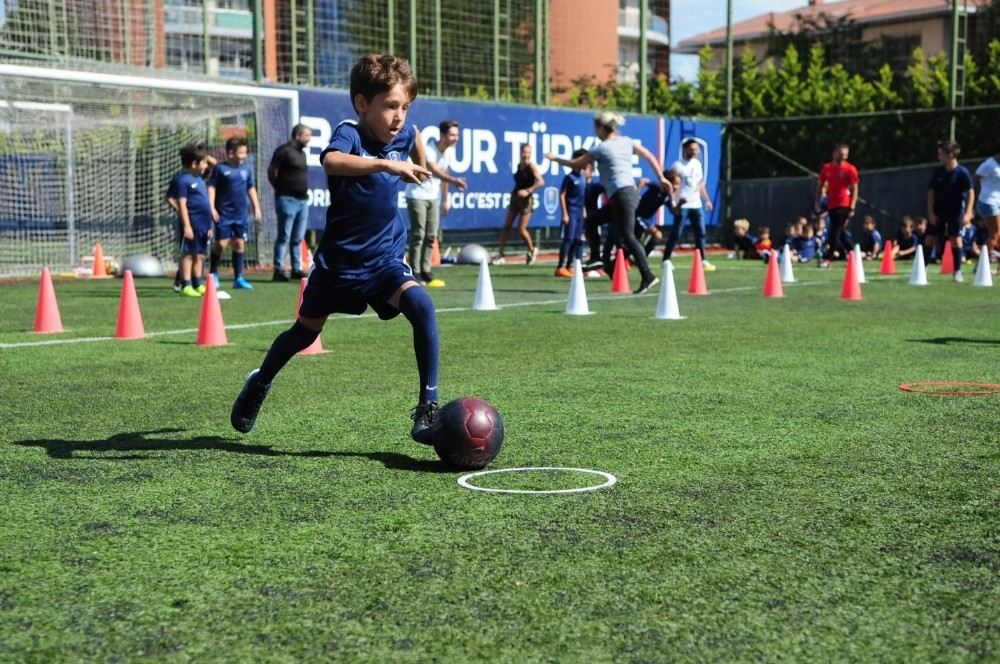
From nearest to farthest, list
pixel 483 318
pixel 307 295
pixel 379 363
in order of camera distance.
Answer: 1. pixel 307 295
2. pixel 379 363
3. pixel 483 318

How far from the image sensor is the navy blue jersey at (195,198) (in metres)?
15.4

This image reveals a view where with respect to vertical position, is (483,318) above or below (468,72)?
below

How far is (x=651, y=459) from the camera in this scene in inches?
221

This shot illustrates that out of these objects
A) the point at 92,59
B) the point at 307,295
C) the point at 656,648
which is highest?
the point at 92,59

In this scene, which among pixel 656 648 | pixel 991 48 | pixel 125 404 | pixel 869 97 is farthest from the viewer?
pixel 869 97

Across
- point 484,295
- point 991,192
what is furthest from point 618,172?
point 991,192

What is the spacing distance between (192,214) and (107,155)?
626 cm

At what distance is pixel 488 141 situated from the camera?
977 inches

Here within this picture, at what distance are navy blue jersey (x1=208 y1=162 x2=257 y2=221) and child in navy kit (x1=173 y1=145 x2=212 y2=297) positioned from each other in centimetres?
70

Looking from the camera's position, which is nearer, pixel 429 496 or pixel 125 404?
pixel 429 496

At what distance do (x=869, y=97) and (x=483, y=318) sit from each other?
20.7m

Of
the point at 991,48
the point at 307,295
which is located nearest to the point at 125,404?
the point at 307,295

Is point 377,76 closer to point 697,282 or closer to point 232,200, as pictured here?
point 697,282

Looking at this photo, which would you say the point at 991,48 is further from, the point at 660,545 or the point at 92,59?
the point at 660,545
